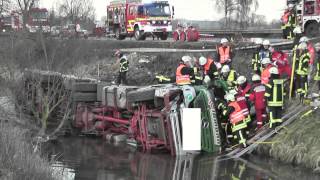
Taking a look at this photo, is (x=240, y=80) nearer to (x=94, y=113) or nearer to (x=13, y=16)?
(x=94, y=113)

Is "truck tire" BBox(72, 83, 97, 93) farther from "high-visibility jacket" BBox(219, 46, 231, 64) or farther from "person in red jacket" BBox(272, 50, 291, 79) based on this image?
"person in red jacket" BBox(272, 50, 291, 79)

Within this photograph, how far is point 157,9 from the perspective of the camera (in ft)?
109

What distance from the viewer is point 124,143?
15.5 meters

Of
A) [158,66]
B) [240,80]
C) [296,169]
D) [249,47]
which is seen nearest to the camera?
[296,169]

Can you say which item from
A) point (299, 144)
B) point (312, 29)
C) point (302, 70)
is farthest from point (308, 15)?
point (299, 144)

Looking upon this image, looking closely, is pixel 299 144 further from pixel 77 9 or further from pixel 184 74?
pixel 77 9

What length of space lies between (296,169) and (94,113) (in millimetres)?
7352

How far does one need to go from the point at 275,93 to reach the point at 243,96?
2.54 feet

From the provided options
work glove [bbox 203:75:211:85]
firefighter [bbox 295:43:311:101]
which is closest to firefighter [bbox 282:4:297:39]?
firefighter [bbox 295:43:311:101]

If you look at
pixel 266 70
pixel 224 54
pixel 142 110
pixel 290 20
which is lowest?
pixel 142 110

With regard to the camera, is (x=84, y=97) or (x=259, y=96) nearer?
(x=259, y=96)

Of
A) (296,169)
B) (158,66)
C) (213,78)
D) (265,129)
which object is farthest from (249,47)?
(296,169)

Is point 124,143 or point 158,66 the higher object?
point 158,66

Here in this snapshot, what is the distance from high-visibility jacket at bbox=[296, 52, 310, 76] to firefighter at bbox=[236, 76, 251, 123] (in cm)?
129
